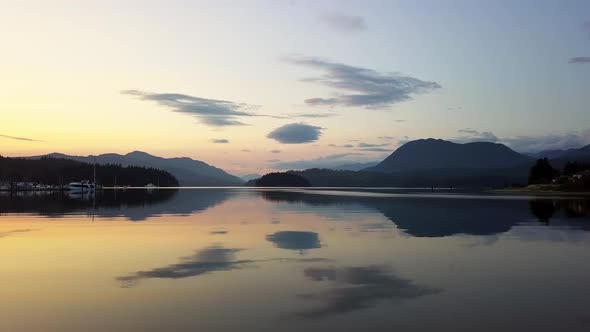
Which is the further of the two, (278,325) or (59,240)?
(59,240)

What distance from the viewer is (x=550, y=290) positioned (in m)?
16.7

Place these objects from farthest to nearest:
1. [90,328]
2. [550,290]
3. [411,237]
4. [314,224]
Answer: [314,224] → [411,237] → [550,290] → [90,328]

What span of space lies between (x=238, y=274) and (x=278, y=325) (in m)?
7.04

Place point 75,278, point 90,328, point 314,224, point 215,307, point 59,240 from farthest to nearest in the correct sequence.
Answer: point 314,224 → point 59,240 → point 75,278 → point 215,307 → point 90,328

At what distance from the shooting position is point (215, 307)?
14.3 metres

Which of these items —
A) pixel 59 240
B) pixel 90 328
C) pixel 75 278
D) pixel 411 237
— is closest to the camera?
pixel 90 328

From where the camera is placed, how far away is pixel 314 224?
4138 centimetres

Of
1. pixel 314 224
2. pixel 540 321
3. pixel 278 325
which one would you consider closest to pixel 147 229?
pixel 314 224

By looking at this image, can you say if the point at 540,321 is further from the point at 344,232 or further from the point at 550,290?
the point at 344,232

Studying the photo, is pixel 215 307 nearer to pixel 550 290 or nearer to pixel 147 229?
pixel 550 290

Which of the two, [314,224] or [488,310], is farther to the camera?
[314,224]

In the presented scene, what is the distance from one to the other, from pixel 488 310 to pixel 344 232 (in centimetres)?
2057

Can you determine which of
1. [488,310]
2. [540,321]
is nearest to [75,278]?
[488,310]

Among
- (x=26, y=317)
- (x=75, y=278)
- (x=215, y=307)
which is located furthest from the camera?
(x=75, y=278)
